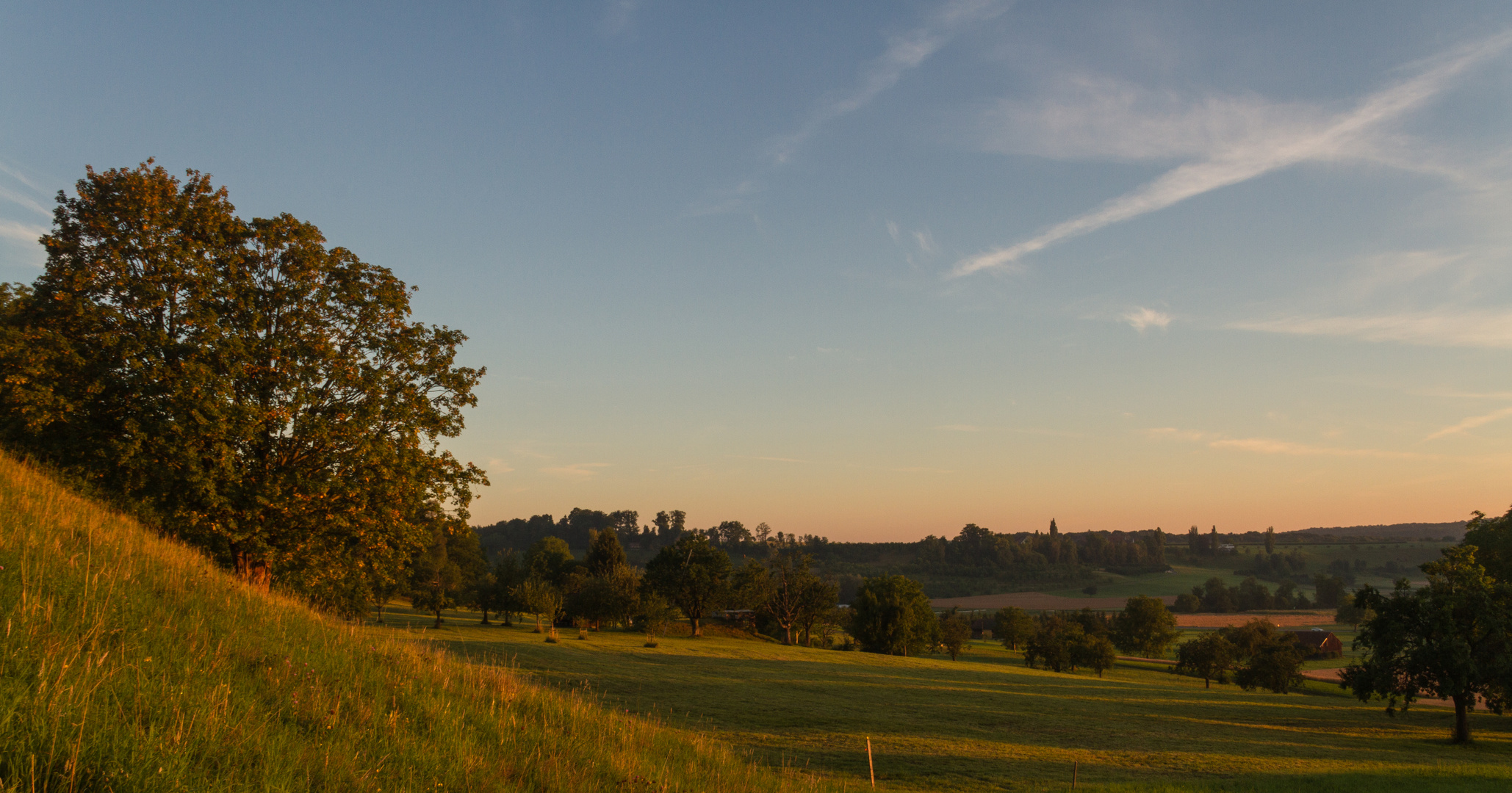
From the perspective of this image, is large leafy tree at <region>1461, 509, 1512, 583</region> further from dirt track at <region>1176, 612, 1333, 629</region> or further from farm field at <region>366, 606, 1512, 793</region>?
dirt track at <region>1176, 612, 1333, 629</region>

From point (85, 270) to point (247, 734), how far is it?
23507 millimetres

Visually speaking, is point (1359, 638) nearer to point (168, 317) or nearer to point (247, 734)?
point (247, 734)

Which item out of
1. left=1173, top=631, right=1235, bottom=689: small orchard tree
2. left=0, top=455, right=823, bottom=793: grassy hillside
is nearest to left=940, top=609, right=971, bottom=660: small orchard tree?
left=1173, top=631, right=1235, bottom=689: small orchard tree

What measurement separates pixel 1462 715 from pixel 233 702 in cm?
5245

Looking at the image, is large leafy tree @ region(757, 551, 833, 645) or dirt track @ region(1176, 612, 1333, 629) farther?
dirt track @ region(1176, 612, 1333, 629)

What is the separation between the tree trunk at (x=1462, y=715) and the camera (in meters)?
36.4

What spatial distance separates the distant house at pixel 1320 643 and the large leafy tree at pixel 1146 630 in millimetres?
19539

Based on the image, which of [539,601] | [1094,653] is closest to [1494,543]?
[1094,653]

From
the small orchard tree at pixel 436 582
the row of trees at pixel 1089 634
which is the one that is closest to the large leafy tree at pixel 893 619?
the row of trees at pixel 1089 634

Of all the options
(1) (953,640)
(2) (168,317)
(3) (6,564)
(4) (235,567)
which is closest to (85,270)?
(2) (168,317)

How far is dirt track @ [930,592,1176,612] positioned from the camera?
517 ft

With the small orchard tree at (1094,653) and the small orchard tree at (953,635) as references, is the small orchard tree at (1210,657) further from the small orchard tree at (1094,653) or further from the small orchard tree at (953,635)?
the small orchard tree at (953,635)

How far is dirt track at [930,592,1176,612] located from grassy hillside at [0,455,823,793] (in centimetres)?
15441

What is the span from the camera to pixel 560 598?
77.9 metres
